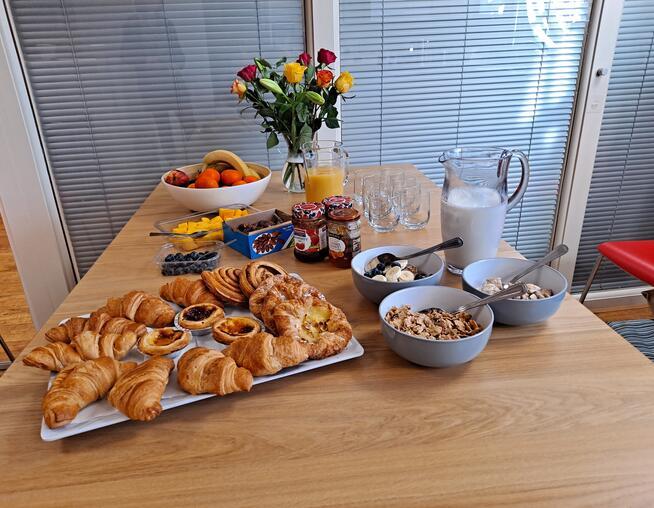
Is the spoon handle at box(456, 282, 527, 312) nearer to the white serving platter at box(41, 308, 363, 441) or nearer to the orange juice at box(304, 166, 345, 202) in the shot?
the white serving platter at box(41, 308, 363, 441)

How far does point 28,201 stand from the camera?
2.03 m

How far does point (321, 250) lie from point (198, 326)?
1.29 feet

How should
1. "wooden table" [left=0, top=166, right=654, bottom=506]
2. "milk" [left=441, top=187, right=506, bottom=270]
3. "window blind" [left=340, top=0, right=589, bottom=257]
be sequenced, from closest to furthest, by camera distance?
"wooden table" [left=0, top=166, right=654, bottom=506] → "milk" [left=441, top=187, right=506, bottom=270] → "window blind" [left=340, top=0, right=589, bottom=257]

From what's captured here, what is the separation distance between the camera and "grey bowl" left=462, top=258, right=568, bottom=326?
86 centimetres

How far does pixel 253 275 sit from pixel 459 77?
1.64m

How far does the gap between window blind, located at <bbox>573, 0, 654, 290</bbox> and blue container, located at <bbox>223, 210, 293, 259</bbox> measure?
1801mm

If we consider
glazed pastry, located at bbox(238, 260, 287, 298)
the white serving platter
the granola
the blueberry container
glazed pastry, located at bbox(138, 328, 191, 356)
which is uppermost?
glazed pastry, located at bbox(238, 260, 287, 298)

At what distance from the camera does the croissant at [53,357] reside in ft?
2.49

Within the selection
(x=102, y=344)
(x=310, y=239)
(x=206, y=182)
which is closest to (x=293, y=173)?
(x=206, y=182)

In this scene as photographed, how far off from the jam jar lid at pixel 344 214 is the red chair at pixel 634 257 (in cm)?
118

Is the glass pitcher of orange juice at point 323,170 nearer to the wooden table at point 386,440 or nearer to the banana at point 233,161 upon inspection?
the banana at point 233,161

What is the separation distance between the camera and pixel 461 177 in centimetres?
104

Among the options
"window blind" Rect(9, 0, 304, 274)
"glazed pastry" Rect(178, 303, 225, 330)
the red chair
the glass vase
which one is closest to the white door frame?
"window blind" Rect(9, 0, 304, 274)

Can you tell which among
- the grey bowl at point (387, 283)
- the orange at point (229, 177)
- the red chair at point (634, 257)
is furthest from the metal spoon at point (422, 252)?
the red chair at point (634, 257)
